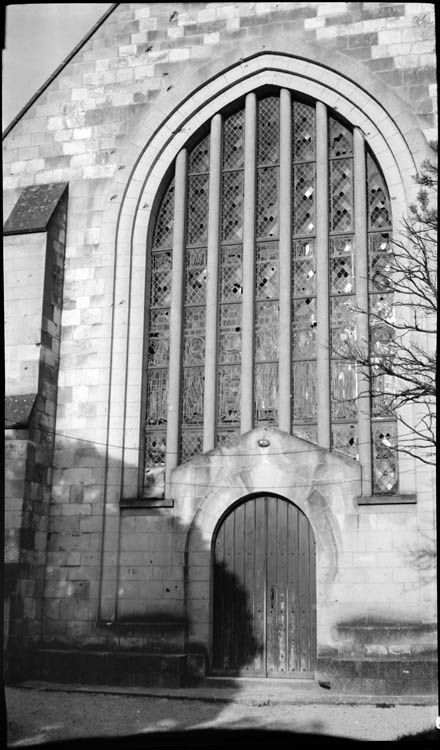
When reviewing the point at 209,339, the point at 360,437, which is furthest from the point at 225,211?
the point at 360,437

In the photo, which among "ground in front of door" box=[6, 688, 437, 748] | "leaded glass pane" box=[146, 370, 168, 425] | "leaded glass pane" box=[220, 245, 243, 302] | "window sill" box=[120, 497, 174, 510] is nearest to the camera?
"ground in front of door" box=[6, 688, 437, 748]

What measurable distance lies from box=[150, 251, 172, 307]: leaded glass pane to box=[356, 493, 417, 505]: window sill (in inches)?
178

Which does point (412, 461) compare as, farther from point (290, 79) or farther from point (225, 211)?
point (290, 79)

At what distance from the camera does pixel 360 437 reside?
12.7 meters

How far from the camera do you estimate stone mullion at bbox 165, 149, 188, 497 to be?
43.9 feet

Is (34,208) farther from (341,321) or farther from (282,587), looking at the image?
(282,587)

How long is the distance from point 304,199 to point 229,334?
2466mm

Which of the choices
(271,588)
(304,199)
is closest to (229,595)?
(271,588)

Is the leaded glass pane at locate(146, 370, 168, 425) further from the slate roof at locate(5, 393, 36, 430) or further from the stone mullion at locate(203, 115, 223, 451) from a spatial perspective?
the slate roof at locate(5, 393, 36, 430)

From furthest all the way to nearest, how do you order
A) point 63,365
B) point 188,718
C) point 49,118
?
point 49,118 < point 63,365 < point 188,718

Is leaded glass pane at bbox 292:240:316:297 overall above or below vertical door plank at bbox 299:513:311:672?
above

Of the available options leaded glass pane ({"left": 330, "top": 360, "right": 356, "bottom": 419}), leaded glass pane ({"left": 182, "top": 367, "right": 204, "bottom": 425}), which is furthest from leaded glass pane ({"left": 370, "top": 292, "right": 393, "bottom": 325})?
leaded glass pane ({"left": 182, "top": 367, "right": 204, "bottom": 425})

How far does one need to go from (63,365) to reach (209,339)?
93.1 inches

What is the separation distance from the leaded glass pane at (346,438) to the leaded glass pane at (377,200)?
123 inches
